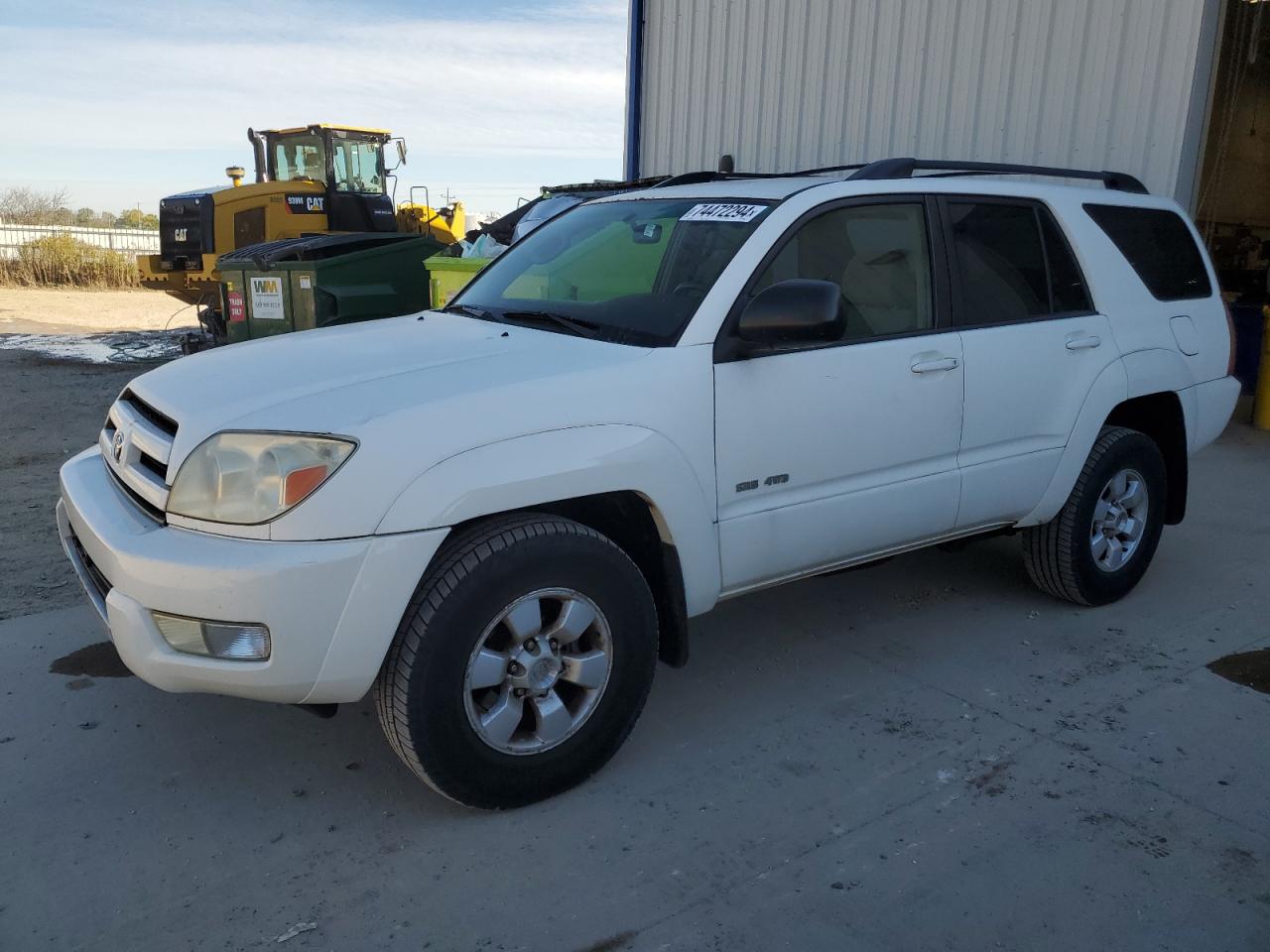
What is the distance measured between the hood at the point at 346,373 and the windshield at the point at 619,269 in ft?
0.52

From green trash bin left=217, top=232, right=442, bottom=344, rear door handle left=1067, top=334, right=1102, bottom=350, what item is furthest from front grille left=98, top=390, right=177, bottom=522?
green trash bin left=217, top=232, right=442, bottom=344

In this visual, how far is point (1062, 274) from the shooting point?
4.18 metres

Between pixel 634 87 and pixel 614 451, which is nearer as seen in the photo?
pixel 614 451

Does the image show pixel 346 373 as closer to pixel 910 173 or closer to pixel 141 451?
pixel 141 451

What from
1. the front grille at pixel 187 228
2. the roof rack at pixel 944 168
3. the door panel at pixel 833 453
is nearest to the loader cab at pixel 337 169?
the front grille at pixel 187 228

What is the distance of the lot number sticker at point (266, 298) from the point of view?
9.30 meters

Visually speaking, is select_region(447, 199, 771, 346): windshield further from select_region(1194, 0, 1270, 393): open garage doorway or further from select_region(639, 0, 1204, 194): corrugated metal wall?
select_region(1194, 0, 1270, 393): open garage doorway

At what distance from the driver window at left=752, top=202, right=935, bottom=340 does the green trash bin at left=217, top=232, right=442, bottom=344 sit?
19.5 ft

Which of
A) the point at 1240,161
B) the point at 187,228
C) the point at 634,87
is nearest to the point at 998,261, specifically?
the point at 634,87

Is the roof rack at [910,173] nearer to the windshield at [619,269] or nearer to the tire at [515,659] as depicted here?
the windshield at [619,269]

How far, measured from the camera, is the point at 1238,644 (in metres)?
4.19

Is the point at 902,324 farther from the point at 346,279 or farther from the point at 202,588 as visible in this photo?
the point at 346,279

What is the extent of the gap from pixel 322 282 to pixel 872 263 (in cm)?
639

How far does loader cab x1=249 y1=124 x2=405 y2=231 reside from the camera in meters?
15.8
